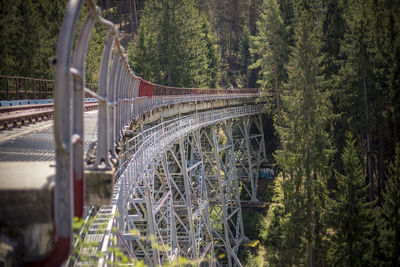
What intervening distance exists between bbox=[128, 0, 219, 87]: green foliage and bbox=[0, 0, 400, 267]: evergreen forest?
7.0 inches

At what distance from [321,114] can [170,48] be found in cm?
2351

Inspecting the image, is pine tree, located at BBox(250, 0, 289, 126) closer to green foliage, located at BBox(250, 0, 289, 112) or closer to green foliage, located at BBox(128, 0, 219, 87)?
green foliage, located at BBox(250, 0, 289, 112)

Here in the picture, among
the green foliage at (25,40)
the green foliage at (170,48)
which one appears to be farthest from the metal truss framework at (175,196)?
the green foliage at (25,40)

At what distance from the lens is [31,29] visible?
90.8 feet

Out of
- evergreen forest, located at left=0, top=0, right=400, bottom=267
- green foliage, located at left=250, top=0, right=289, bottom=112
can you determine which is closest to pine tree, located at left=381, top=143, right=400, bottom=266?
evergreen forest, located at left=0, top=0, right=400, bottom=267

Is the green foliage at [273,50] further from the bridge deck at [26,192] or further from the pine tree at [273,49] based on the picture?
the bridge deck at [26,192]

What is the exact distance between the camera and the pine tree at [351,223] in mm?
16969

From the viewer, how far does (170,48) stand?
139 feet

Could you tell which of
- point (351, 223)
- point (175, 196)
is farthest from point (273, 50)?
point (351, 223)

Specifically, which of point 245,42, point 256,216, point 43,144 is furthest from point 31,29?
point 245,42

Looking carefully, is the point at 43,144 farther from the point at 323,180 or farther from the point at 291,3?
the point at 291,3

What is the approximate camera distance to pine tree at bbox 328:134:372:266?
1697cm

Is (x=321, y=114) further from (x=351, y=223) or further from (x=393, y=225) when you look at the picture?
(x=393, y=225)

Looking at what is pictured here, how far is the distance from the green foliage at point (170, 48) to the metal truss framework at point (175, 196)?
7562 mm
